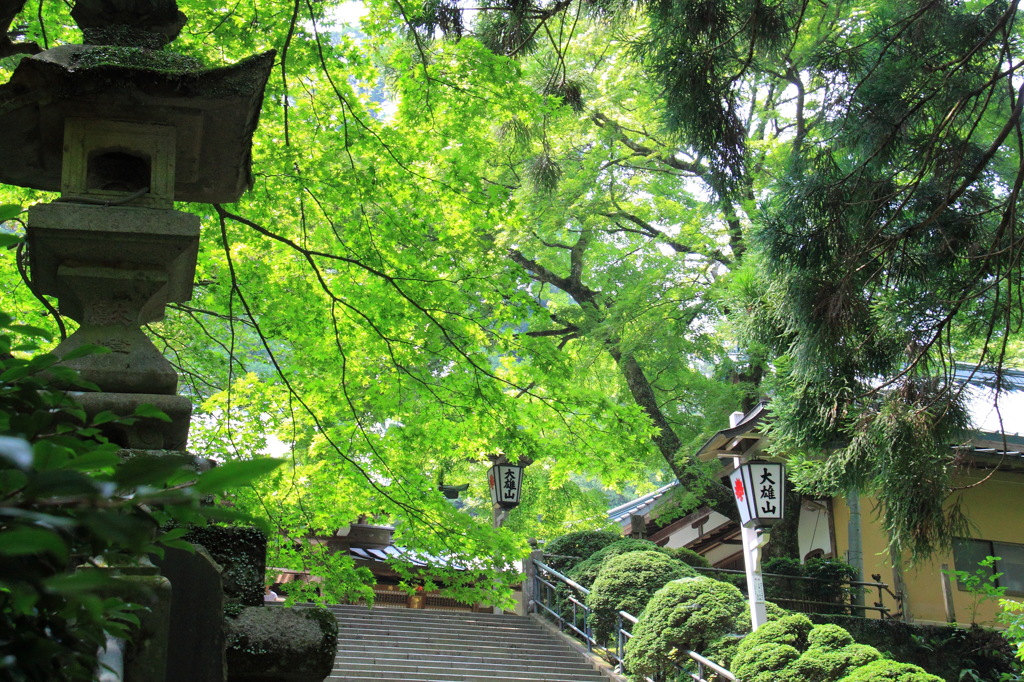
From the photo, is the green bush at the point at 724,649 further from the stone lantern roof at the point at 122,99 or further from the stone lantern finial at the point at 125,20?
the stone lantern finial at the point at 125,20

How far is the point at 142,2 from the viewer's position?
3.60 metres

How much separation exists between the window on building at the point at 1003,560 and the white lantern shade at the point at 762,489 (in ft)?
22.3

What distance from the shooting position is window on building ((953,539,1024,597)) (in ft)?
45.3

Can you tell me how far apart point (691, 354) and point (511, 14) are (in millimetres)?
10560

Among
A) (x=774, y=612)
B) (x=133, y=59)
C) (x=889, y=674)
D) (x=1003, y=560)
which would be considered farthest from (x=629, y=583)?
(x=133, y=59)

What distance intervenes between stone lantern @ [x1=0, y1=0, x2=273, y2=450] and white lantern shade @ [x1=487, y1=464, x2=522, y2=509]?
30.4 ft

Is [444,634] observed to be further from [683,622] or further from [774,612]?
[774,612]

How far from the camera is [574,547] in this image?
1491 centimetres

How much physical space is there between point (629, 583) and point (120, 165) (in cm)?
1002

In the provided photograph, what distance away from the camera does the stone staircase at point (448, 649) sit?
11258 mm

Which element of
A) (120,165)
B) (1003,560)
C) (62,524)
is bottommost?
(1003,560)

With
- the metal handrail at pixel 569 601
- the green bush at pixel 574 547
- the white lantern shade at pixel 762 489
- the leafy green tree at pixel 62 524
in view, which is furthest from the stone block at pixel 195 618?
the green bush at pixel 574 547

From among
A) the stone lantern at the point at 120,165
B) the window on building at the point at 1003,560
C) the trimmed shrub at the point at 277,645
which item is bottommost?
the window on building at the point at 1003,560

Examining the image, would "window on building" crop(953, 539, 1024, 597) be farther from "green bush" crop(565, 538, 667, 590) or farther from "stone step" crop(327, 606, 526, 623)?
"stone step" crop(327, 606, 526, 623)
